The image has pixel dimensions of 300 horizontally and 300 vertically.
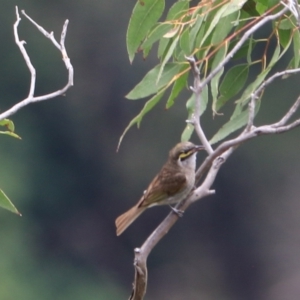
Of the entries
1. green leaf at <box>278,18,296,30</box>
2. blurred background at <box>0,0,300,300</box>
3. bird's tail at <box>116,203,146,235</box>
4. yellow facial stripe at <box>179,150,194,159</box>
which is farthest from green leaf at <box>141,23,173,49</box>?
blurred background at <box>0,0,300,300</box>

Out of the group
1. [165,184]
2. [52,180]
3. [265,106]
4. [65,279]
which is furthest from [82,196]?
[165,184]

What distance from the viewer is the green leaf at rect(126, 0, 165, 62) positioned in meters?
2.11

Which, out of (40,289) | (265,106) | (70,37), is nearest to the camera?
(265,106)

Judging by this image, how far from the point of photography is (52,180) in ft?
39.1

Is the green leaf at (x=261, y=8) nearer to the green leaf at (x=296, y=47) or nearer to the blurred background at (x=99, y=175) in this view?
the green leaf at (x=296, y=47)

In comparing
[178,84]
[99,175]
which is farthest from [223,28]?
[99,175]

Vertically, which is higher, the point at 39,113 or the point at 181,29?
the point at 181,29

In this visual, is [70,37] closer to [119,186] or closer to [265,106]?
[119,186]

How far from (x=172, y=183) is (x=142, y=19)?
45cm

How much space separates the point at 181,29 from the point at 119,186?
972 centimetres

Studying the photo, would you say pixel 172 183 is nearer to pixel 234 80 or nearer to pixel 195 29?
pixel 234 80

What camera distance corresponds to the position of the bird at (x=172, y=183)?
2.29 m

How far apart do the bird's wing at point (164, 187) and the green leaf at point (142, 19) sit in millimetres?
388

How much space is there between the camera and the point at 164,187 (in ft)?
7.81
